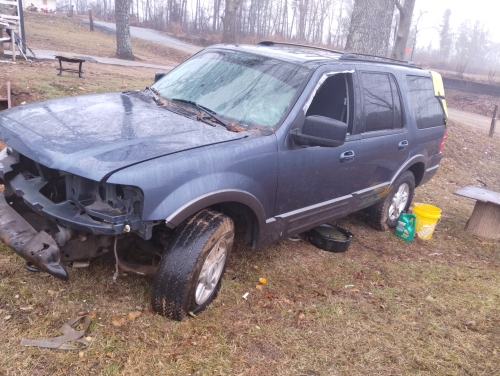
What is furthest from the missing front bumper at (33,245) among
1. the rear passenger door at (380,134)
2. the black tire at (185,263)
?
the rear passenger door at (380,134)

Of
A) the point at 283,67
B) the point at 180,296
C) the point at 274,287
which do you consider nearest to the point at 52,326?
the point at 180,296

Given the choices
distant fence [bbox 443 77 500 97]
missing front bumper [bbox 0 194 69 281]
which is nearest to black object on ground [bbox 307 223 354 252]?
missing front bumper [bbox 0 194 69 281]

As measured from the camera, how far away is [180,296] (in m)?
3.00

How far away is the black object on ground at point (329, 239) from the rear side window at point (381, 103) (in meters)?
1.19

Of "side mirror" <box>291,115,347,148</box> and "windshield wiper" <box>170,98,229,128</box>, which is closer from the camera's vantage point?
"side mirror" <box>291,115,347,148</box>

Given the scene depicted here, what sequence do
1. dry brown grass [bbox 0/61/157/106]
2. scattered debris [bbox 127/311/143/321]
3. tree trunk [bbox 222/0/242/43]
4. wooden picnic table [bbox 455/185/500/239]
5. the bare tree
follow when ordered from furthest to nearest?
the bare tree < tree trunk [bbox 222/0/242/43] < dry brown grass [bbox 0/61/157/106] < wooden picnic table [bbox 455/185/500/239] < scattered debris [bbox 127/311/143/321]

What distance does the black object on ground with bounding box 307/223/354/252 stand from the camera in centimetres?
475

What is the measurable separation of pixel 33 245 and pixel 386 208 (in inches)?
161

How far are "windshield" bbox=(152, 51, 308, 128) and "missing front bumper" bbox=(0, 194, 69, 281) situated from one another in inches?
64.5

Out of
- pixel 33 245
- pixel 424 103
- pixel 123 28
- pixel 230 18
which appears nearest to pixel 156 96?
pixel 33 245

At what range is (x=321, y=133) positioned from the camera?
342 cm

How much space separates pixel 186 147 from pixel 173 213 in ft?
1.52

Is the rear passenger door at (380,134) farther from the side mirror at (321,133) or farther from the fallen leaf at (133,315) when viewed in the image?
the fallen leaf at (133,315)

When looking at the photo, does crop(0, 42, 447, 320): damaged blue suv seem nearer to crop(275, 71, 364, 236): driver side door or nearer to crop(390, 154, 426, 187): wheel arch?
crop(275, 71, 364, 236): driver side door
